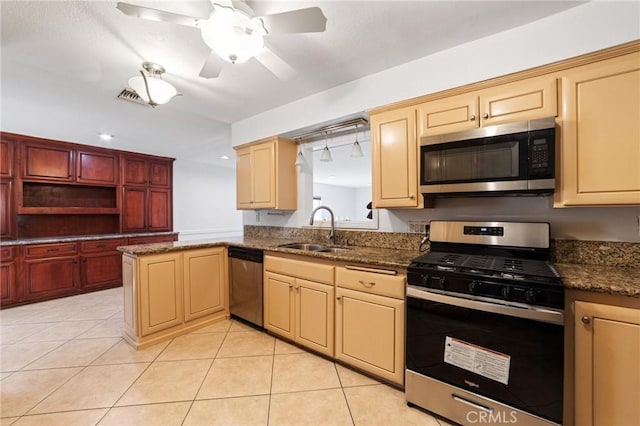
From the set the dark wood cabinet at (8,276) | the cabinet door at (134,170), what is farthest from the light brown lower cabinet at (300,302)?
the cabinet door at (134,170)

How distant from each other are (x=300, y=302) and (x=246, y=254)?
807 millimetres

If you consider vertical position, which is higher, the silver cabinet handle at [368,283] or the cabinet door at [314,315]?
the silver cabinet handle at [368,283]

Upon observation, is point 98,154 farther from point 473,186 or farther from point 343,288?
point 473,186

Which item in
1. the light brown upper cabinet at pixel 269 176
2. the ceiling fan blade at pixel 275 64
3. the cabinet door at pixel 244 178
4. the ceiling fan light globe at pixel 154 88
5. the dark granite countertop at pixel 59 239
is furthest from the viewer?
the dark granite countertop at pixel 59 239

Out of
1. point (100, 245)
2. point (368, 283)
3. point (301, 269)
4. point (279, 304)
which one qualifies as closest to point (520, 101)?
point (368, 283)

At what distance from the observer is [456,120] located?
1.89 meters

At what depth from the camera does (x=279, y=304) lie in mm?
2475

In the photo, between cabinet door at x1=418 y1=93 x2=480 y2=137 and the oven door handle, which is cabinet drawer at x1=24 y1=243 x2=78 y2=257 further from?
A: cabinet door at x1=418 y1=93 x2=480 y2=137

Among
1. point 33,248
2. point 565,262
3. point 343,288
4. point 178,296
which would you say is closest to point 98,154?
point 33,248

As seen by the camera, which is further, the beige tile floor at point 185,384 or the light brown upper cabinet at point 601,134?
the beige tile floor at point 185,384

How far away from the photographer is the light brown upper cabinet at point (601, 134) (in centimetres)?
141

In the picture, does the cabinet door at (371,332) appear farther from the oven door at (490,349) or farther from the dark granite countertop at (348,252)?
the dark granite countertop at (348,252)

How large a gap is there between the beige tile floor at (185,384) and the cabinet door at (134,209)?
225 cm

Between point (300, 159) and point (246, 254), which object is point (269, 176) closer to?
point (300, 159)
